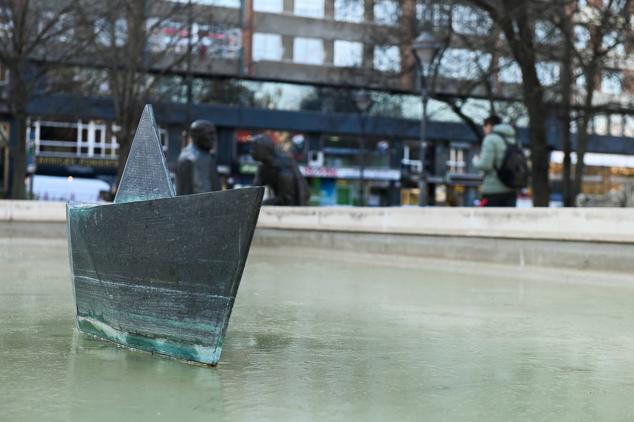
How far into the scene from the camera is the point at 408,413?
290cm

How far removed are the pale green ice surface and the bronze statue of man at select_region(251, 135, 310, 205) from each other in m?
5.40

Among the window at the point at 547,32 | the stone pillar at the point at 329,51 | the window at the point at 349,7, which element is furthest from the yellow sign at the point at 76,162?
the window at the point at 547,32

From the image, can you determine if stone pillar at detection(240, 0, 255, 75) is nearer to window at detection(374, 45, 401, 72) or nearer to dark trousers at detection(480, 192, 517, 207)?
window at detection(374, 45, 401, 72)

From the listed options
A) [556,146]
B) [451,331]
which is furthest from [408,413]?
[556,146]

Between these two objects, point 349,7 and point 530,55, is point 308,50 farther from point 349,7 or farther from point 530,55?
point 530,55

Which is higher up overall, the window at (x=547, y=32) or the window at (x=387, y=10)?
the window at (x=387, y=10)

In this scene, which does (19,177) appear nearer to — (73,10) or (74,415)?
(73,10)

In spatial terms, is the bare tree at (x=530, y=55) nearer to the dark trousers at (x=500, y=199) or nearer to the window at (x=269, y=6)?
the dark trousers at (x=500, y=199)

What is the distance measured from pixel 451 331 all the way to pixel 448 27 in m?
17.0

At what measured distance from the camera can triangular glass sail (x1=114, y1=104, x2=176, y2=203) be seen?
409cm

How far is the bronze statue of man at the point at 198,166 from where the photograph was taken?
1066cm

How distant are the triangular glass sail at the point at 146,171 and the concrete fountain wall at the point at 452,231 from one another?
16.6ft

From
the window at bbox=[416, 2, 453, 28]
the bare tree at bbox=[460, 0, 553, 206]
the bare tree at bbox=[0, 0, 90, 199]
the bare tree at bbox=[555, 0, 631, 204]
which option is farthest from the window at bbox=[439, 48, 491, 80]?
the bare tree at bbox=[0, 0, 90, 199]

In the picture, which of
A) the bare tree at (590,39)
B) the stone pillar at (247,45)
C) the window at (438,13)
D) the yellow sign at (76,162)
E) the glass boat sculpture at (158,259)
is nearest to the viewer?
the glass boat sculpture at (158,259)
